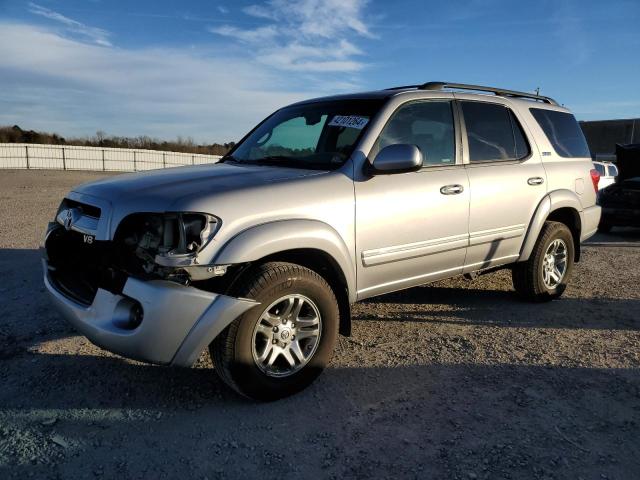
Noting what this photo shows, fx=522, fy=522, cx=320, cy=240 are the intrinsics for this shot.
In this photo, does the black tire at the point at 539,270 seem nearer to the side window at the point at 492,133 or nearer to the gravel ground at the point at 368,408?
the gravel ground at the point at 368,408

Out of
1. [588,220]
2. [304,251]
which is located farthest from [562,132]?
[304,251]

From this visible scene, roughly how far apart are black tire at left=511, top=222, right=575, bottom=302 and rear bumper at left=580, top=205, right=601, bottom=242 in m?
0.24

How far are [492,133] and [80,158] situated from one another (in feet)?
105

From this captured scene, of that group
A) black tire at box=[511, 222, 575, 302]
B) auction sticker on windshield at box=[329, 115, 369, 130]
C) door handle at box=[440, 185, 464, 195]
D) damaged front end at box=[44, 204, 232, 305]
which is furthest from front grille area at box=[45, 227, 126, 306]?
black tire at box=[511, 222, 575, 302]

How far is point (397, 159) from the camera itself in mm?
3441

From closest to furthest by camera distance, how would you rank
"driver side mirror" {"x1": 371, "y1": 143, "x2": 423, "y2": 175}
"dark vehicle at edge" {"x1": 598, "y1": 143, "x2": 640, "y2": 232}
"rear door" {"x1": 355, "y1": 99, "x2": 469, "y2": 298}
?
"driver side mirror" {"x1": 371, "y1": 143, "x2": 423, "y2": 175} < "rear door" {"x1": 355, "y1": 99, "x2": 469, "y2": 298} < "dark vehicle at edge" {"x1": 598, "y1": 143, "x2": 640, "y2": 232}

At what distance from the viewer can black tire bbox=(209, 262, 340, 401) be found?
2908 millimetres

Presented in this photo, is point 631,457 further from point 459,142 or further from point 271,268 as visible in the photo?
point 459,142

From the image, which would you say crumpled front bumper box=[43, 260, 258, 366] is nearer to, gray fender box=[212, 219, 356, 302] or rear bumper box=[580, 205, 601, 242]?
gray fender box=[212, 219, 356, 302]

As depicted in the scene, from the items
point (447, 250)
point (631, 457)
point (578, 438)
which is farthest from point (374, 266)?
point (631, 457)

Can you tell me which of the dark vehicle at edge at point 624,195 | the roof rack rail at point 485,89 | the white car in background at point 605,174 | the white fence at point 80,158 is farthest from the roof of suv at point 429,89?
the white fence at point 80,158

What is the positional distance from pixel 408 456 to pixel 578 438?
0.94 meters

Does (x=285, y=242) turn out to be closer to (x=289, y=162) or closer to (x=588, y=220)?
(x=289, y=162)

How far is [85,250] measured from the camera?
3238 mm
